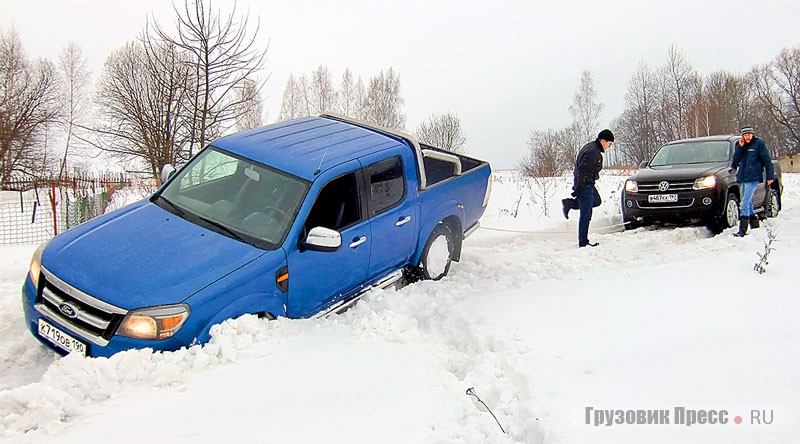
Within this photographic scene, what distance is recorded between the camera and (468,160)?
20.3ft

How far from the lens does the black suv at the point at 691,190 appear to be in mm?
7738

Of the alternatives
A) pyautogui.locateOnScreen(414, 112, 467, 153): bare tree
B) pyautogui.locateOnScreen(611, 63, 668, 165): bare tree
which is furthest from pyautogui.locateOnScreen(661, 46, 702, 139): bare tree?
pyautogui.locateOnScreen(414, 112, 467, 153): bare tree

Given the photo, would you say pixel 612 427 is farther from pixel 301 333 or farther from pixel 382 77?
pixel 382 77

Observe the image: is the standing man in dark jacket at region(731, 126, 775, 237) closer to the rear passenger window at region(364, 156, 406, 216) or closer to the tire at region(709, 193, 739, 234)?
the tire at region(709, 193, 739, 234)

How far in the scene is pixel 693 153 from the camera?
8.95 meters

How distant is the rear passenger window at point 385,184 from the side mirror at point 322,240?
76 centimetres

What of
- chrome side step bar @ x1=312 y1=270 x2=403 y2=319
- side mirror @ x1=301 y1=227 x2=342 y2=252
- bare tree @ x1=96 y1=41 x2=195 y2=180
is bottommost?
chrome side step bar @ x1=312 y1=270 x2=403 y2=319

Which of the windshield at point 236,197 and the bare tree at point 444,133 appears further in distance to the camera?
the bare tree at point 444,133

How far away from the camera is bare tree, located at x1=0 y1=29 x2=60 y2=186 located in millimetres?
29766

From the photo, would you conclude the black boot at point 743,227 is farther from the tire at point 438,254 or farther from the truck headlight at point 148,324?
the truck headlight at point 148,324

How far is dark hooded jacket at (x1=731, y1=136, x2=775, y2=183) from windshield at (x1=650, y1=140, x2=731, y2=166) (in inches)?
33.1

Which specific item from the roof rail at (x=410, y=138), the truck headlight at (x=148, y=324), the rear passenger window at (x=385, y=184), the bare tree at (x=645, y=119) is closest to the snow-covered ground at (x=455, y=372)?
the truck headlight at (x=148, y=324)

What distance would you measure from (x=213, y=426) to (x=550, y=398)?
177 centimetres

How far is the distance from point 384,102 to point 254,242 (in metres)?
33.2
